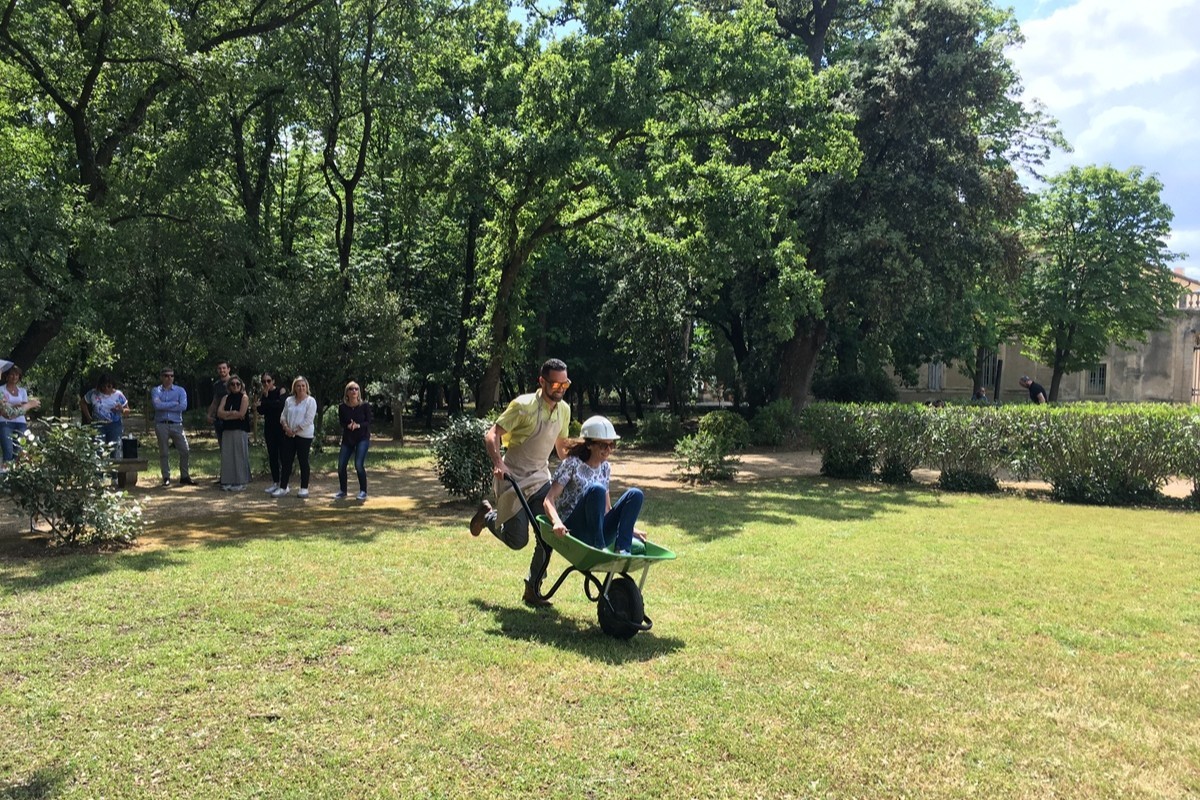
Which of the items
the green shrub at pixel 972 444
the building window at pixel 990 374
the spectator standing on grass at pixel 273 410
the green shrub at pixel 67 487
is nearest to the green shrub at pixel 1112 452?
the green shrub at pixel 972 444

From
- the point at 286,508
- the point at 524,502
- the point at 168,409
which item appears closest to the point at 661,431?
the point at 168,409

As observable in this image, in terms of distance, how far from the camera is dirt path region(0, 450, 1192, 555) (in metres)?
8.66

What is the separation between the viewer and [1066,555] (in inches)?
318

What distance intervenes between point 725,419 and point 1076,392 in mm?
35529

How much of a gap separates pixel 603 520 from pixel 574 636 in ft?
2.49

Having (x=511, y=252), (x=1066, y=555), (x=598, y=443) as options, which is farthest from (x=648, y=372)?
(x=598, y=443)

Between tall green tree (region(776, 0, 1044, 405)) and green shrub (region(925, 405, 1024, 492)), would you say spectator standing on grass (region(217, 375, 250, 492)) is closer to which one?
green shrub (region(925, 405, 1024, 492))

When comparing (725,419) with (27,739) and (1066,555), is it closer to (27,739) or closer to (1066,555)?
(1066,555)

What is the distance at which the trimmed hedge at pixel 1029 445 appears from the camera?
39.7 ft

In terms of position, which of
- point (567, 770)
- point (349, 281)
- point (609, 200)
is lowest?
point (567, 770)

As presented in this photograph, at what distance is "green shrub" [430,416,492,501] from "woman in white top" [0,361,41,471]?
5.33m

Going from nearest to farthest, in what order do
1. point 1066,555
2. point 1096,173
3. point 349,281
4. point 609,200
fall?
point 1066,555 → point 609,200 → point 349,281 → point 1096,173

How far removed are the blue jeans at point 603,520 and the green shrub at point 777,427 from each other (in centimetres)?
1660

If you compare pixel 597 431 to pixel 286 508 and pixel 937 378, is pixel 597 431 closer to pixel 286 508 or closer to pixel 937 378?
pixel 286 508
